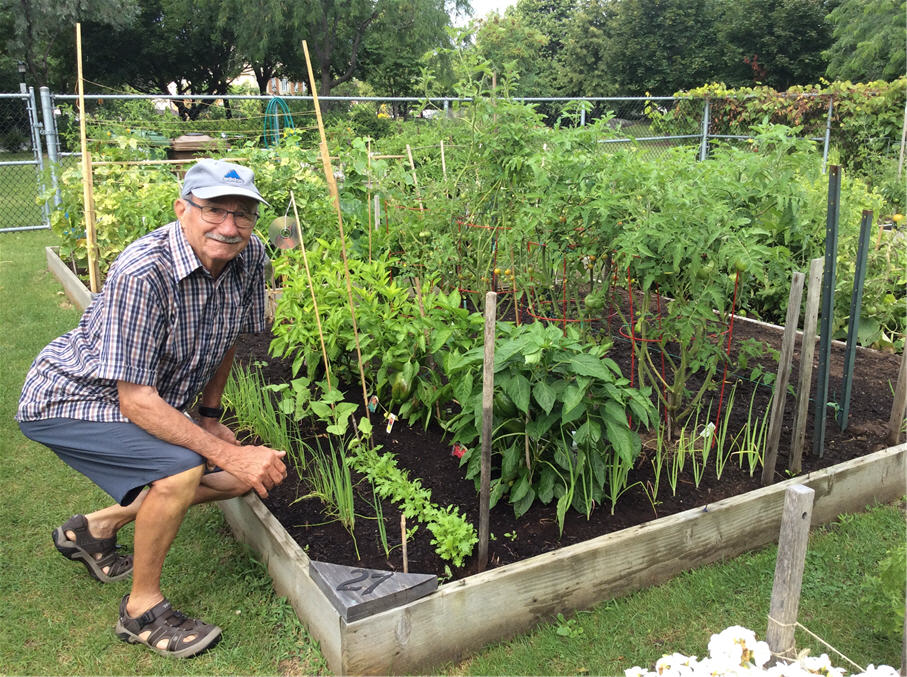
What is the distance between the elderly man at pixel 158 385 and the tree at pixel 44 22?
25.0 meters

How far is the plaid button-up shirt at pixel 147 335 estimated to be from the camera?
2242mm

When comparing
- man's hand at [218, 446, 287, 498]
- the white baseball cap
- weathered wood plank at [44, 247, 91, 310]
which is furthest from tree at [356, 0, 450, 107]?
man's hand at [218, 446, 287, 498]

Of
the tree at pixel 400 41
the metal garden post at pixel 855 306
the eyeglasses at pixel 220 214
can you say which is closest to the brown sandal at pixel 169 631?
the eyeglasses at pixel 220 214

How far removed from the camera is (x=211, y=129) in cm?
1593

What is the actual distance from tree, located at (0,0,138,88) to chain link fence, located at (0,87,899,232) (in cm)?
177

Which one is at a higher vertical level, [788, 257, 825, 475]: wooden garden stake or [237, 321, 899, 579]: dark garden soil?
[788, 257, 825, 475]: wooden garden stake

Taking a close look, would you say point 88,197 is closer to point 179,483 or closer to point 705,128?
point 179,483

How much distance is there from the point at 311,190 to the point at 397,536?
3545mm

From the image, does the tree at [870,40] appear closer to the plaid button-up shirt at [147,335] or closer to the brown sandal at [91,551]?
the plaid button-up shirt at [147,335]

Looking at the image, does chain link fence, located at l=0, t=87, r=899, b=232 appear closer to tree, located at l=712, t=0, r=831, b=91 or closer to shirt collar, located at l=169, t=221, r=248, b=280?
shirt collar, located at l=169, t=221, r=248, b=280

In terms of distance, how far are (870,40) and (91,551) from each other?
79.6 ft

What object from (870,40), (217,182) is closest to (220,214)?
(217,182)

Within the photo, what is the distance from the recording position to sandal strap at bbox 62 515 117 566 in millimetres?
2682

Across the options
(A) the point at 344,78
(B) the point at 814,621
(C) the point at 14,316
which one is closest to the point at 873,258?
(B) the point at 814,621
